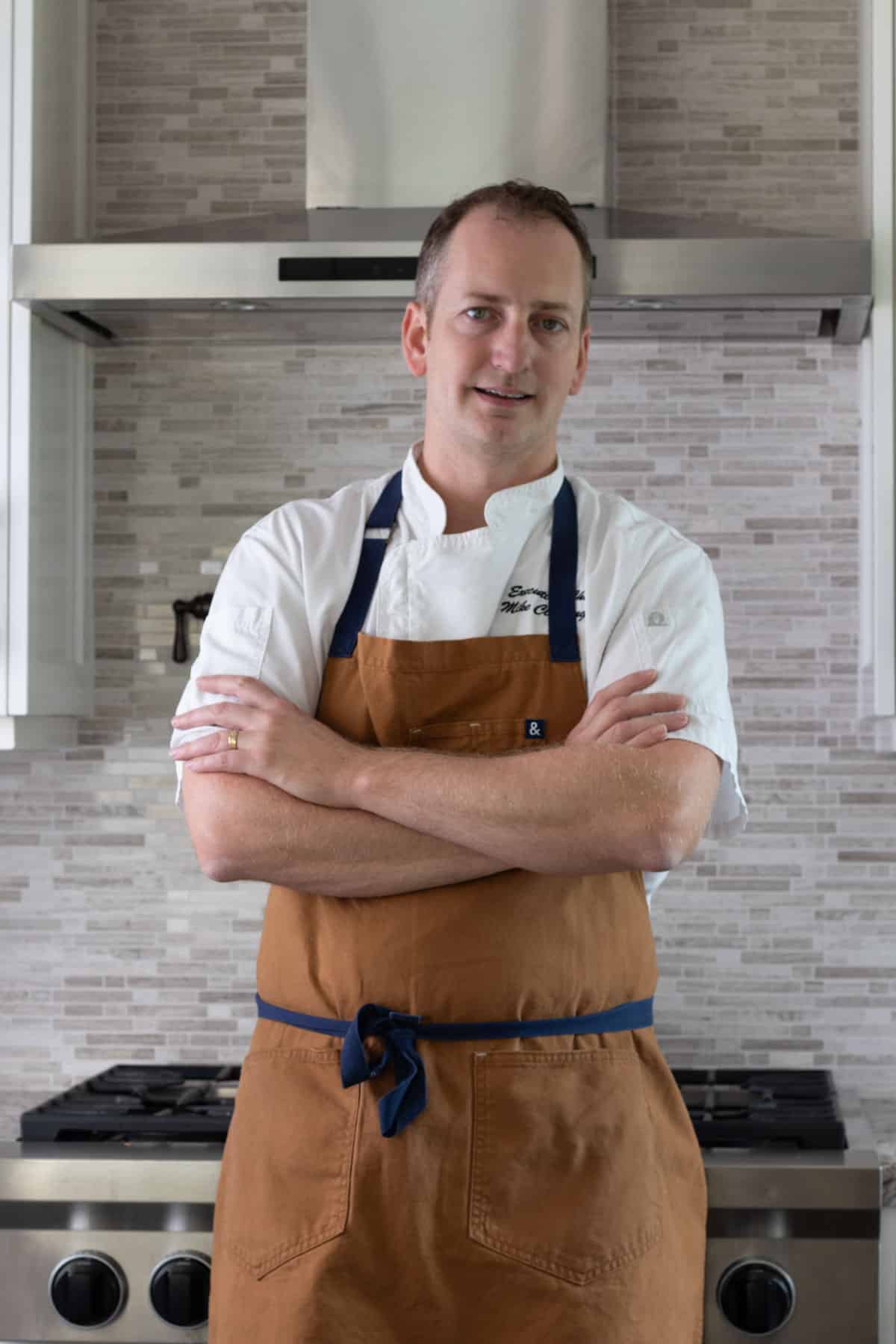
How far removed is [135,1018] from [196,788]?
1066 mm

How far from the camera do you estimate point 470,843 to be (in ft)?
4.28

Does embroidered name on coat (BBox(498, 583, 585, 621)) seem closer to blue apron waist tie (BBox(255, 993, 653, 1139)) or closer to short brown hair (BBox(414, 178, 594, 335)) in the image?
short brown hair (BBox(414, 178, 594, 335))

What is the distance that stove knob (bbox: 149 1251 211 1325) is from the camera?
173cm

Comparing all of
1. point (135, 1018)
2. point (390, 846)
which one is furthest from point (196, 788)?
point (135, 1018)

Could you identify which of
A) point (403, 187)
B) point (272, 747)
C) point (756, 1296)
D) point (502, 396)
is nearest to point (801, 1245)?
point (756, 1296)

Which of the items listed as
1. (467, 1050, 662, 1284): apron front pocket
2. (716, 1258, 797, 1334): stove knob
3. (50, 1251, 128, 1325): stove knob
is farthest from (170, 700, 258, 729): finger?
(716, 1258, 797, 1334): stove knob

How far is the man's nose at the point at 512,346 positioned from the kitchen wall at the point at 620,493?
87 centimetres

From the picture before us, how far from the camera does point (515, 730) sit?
4.67ft

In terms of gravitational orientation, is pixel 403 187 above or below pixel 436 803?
above

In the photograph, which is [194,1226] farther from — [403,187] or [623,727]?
[403,187]

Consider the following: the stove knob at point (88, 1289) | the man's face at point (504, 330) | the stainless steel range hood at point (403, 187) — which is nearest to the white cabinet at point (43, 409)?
the stainless steel range hood at point (403, 187)

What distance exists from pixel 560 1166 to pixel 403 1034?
190 millimetres

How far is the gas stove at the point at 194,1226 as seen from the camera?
1.71m

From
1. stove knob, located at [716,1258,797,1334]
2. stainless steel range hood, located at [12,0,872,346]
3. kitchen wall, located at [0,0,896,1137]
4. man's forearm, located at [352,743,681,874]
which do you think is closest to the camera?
man's forearm, located at [352,743,681,874]
